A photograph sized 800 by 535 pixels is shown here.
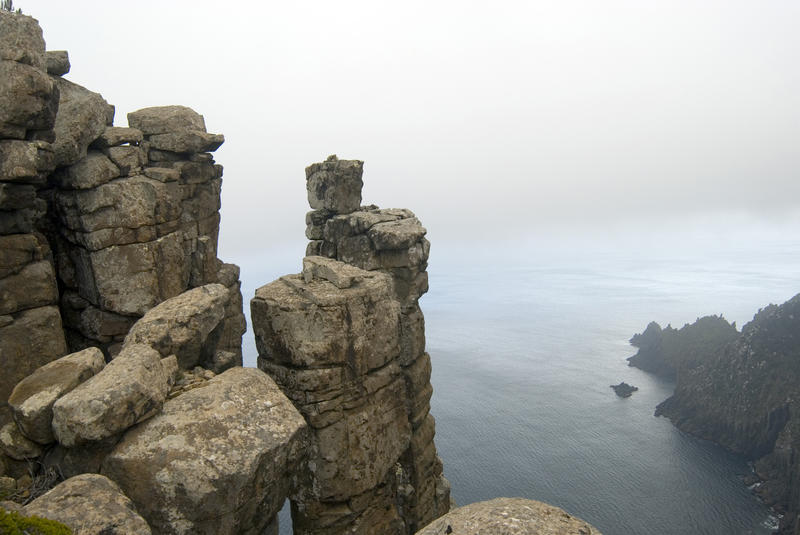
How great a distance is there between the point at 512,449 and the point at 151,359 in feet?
354

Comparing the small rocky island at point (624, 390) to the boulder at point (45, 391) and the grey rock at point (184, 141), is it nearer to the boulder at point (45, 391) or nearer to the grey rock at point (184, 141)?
the grey rock at point (184, 141)

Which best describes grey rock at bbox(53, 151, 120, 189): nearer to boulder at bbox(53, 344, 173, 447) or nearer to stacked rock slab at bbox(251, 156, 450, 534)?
stacked rock slab at bbox(251, 156, 450, 534)

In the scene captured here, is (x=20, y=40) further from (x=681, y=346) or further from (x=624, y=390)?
(x=681, y=346)

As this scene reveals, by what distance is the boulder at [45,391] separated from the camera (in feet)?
35.0

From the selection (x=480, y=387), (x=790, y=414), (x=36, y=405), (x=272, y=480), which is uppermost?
(x=36, y=405)

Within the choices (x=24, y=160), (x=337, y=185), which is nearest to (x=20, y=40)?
(x=24, y=160)

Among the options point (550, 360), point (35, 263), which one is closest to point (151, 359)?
point (35, 263)

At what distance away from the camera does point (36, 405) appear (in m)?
10.7

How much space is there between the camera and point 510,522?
1072 cm

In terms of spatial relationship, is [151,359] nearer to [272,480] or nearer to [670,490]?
[272,480]

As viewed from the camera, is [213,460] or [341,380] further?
[341,380]

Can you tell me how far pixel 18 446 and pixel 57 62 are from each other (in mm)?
14581

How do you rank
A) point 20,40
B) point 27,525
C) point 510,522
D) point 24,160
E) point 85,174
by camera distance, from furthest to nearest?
point 85,174 → point 20,40 → point 24,160 → point 510,522 → point 27,525

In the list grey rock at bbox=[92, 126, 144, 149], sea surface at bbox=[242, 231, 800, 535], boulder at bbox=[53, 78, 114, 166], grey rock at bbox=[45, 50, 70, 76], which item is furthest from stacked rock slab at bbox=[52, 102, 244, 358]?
sea surface at bbox=[242, 231, 800, 535]
